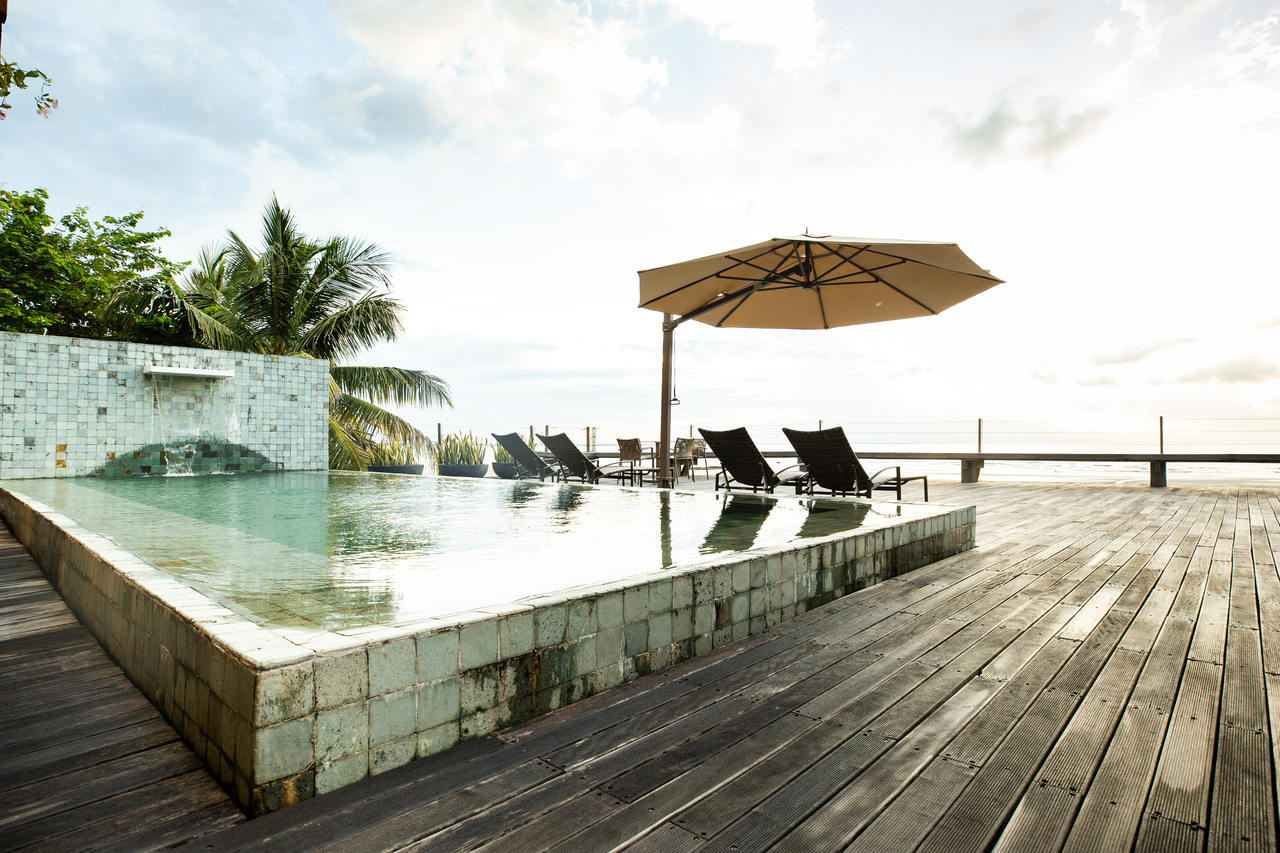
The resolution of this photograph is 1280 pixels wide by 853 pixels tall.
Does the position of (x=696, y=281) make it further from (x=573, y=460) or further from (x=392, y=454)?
(x=392, y=454)

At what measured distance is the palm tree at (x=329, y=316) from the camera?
11.7m

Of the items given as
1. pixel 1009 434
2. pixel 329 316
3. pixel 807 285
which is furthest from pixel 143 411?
pixel 1009 434

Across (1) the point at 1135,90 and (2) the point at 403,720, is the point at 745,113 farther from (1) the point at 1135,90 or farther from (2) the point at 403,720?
(2) the point at 403,720

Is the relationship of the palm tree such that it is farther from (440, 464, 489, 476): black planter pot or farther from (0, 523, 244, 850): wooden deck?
(0, 523, 244, 850): wooden deck

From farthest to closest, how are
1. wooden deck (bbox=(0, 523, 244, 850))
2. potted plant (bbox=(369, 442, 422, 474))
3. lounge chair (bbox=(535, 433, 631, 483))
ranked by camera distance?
potted plant (bbox=(369, 442, 422, 474)) → lounge chair (bbox=(535, 433, 631, 483)) → wooden deck (bbox=(0, 523, 244, 850))

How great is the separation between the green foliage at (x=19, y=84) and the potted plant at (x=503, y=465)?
735cm

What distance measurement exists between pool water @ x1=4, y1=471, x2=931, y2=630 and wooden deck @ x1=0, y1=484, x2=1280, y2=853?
0.42 meters

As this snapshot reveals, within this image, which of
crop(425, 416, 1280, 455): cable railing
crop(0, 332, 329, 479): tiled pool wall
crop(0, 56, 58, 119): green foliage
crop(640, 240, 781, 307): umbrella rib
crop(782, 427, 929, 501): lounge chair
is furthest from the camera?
crop(425, 416, 1280, 455): cable railing

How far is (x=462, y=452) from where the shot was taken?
11.7 m

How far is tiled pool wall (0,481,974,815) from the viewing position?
1272mm

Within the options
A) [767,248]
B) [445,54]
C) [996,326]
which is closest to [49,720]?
[767,248]

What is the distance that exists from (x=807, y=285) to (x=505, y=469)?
6.85m

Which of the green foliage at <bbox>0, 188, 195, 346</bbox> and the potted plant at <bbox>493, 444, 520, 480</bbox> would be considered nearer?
the potted plant at <bbox>493, 444, 520, 480</bbox>

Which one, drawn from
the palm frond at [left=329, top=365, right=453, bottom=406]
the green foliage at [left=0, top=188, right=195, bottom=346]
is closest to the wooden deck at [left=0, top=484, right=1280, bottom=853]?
the palm frond at [left=329, top=365, right=453, bottom=406]
